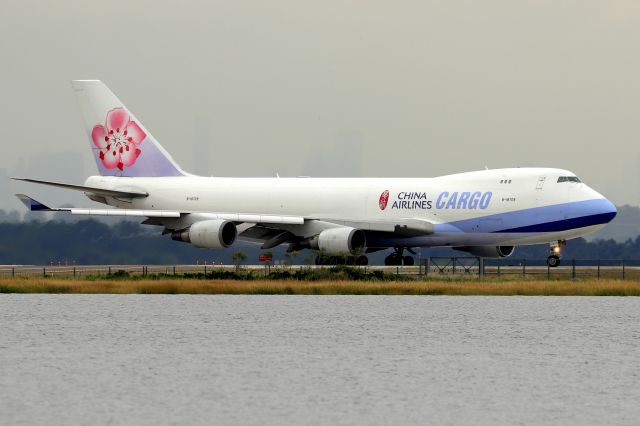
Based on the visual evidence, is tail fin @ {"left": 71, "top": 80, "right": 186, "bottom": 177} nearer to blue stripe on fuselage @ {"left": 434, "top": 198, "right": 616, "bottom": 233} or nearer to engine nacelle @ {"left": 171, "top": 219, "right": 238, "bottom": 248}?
engine nacelle @ {"left": 171, "top": 219, "right": 238, "bottom": 248}

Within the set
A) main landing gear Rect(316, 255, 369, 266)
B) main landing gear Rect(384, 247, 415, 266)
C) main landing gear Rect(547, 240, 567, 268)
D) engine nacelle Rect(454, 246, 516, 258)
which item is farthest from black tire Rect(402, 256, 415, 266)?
main landing gear Rect(547, 240, 567, 268)

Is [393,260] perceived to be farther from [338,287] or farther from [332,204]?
[338,287]

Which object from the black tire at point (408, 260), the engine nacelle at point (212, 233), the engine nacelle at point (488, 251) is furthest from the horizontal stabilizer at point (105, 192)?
the engine nacelle at point (488, 251)

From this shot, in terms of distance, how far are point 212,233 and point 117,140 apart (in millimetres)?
16099

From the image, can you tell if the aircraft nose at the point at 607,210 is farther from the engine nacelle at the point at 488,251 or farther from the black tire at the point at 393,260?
the black tire at the point at 393,260

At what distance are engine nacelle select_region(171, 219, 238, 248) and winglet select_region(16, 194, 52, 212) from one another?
7824 millimetres

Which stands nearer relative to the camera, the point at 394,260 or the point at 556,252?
the point at 556,252

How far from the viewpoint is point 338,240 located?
6266 cm

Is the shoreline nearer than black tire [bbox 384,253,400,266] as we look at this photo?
Yes

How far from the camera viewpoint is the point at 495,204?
2379 inches

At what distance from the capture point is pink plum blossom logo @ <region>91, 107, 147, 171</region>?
75.5 m

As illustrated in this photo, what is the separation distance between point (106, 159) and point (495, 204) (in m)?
27.8
